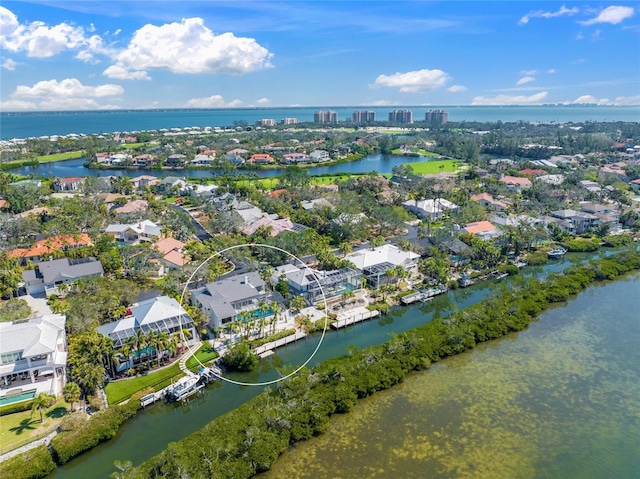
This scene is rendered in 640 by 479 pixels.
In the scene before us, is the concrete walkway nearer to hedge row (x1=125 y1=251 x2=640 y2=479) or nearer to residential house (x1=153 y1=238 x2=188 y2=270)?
hedge row (x1=125 y1=251 x2=640 y2=479)

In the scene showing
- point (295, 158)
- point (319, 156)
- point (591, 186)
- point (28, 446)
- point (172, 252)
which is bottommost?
point (28, 446)

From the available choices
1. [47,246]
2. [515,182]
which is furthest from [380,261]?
[515,182]

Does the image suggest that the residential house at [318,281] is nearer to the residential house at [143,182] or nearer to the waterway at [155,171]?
the residential house at [143,182]

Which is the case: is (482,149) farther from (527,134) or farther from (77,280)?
(77,280)

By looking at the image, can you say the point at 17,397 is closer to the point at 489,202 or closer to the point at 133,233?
the point at 133,233

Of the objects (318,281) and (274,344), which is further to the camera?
(318,281)

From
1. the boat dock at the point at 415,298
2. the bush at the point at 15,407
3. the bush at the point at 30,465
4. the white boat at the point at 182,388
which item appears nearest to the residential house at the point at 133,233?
the bush at the point at 15,407

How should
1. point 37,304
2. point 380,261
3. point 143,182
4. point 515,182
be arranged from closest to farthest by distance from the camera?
1. point 37,304
2. point 380,261
3. point 143,182
4. point 515,182
